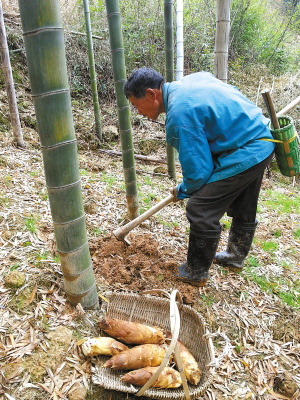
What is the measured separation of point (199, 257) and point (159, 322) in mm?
630

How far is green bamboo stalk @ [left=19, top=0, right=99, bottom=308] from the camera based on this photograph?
1.30 m

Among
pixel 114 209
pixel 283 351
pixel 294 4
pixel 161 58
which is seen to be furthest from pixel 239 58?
pixel 283 351

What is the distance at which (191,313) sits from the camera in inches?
81.4

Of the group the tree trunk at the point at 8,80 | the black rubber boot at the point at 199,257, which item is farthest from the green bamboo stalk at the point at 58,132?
the tree trunk at the point at 8,80

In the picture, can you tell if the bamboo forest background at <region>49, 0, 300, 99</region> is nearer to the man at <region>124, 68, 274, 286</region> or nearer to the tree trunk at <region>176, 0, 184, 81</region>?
the tree trunk at <region>176, 0, 184, 81</region>

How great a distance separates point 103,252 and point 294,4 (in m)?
14.1

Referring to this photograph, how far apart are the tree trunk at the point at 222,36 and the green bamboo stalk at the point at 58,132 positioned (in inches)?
68.1

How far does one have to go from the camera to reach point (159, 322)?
6.91ft

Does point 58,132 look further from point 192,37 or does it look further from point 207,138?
point 192,37

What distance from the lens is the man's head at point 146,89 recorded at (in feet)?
6.82

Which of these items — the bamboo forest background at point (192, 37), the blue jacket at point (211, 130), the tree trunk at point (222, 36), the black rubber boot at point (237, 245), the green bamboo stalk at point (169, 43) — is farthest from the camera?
the bamboo forest background at point (192, 37)

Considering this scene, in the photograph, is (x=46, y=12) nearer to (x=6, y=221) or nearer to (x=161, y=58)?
(x=6, y=221)

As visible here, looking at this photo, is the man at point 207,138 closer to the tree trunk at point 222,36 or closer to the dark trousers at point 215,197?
the dark trousers at point 215,197

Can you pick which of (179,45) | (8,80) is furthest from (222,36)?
(179,45)
